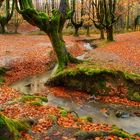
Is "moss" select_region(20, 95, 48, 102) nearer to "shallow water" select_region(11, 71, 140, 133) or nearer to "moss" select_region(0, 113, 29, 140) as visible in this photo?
"shallow water" select_region(11, 71, 140, 133)

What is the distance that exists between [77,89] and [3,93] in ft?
14.0

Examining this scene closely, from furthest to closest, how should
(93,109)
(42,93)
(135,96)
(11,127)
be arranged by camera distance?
1. (42,93)
2. (135,96)
3. (93,109)
4. (11,127)

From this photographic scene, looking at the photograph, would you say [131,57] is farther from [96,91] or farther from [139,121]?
[139,121]

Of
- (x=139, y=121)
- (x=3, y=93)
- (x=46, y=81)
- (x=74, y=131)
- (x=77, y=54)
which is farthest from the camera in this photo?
(x=77, y=54)

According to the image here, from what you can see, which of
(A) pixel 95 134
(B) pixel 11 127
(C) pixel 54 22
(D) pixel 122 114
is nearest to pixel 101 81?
(D) pixel 122 114

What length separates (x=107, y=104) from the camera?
15484 millimetres

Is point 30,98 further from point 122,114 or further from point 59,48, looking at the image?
point 59,48

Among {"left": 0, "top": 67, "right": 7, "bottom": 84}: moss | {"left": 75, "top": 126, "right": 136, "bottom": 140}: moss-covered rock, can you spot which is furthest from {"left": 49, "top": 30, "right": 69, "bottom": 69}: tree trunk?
{"left": 75, "top": 126, "right": 136, "bottom": 140}: moss-covered rock

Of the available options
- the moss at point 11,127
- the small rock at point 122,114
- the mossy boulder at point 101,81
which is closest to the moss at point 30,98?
the mossy boulder at point 101,81

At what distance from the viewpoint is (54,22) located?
19.7 m

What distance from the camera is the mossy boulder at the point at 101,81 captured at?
54.8ft

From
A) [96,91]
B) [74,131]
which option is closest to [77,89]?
[96,91]

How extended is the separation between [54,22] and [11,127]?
478 inches

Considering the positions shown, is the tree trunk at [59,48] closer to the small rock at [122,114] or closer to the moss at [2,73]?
the moss at [2,73]
